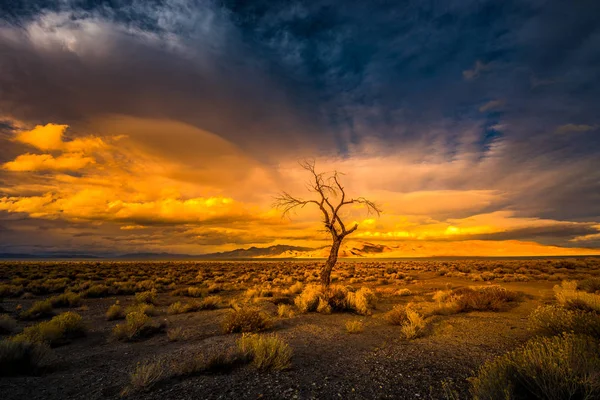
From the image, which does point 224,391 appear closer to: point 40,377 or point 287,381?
point 287,381

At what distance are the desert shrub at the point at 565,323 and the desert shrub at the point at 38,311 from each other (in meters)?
19.8

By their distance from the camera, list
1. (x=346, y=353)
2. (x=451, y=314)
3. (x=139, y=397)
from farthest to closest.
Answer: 1. (x=451, y=314)
2. (x=346, y=353)
3. (x=139, y=397)

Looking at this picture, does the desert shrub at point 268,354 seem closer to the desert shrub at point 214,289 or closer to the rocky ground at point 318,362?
the rocky ground at point 318,362

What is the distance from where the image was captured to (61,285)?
972 inches

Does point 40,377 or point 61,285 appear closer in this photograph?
point 40,377

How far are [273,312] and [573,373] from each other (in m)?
11.5

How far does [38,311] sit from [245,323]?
1181cm

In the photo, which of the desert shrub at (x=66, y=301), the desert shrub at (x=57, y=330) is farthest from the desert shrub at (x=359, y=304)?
the desert shrub at (x=66, y=301)

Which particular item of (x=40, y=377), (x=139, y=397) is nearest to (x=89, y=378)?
(x=40, y=377)

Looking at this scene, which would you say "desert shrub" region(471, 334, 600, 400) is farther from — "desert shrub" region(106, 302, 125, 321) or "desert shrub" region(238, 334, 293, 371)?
"desert shrub" region(106, 302, 125, 321)

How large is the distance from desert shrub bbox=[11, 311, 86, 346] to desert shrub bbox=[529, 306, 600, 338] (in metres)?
13.3

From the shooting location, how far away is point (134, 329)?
405 inches

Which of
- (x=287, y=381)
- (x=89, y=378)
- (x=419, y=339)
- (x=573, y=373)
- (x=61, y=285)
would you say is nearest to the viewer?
(x=573, y=373)

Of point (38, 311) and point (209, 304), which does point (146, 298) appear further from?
point (209, 304)
